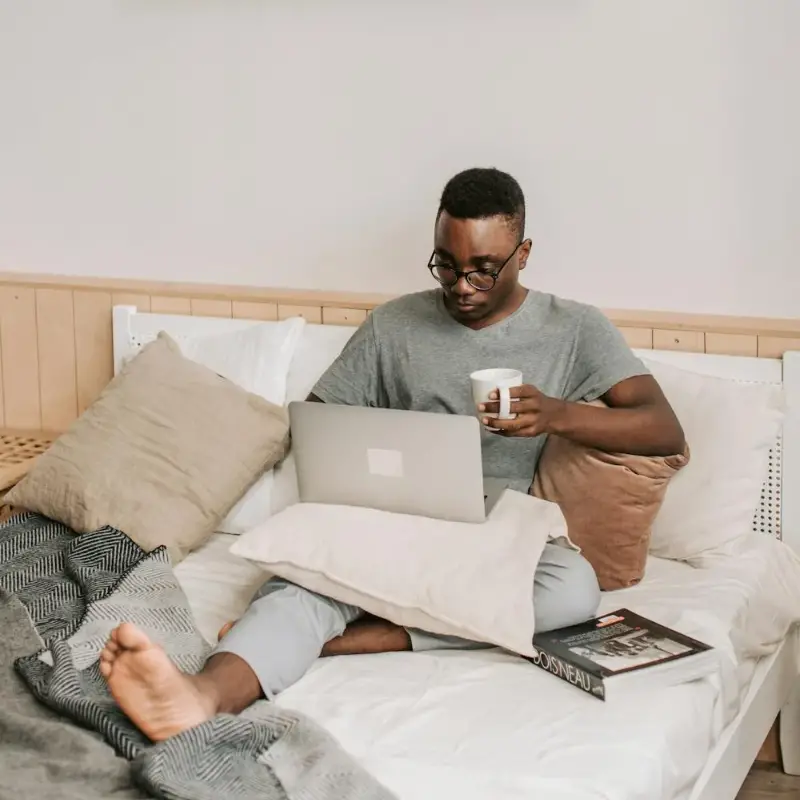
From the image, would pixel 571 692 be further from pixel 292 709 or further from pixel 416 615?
pixel 292 709

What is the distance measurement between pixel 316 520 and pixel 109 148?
1.37 meters

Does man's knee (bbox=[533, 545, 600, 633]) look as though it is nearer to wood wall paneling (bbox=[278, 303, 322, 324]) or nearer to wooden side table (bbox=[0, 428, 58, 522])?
wood wall paneling (bbox=[278, 303, 322, 324])

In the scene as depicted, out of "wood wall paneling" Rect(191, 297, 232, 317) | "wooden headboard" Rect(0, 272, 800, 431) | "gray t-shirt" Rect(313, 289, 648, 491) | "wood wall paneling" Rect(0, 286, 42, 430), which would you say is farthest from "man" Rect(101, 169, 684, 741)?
"wood wall paneling" Rect(0, 286, 42, 430)

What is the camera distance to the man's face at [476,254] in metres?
2.16

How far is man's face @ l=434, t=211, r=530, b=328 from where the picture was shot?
216cm

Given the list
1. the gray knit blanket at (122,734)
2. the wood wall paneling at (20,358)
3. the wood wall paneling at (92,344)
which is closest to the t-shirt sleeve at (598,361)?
the gray knit blanket at (122,734)

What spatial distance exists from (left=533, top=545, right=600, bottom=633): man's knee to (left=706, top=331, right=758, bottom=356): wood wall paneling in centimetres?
63

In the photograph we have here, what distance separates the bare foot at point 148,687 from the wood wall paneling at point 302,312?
4.09 ft

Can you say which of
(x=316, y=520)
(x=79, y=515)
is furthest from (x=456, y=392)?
(x=79, y=515)

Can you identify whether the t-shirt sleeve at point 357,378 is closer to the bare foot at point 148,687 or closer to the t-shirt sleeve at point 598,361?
the t-shirt sleeve at point 598,361

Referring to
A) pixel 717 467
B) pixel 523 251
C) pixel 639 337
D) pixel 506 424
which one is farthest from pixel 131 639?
pixel 639 337

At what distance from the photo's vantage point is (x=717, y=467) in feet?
7.50

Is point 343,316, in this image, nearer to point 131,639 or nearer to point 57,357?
point 57,357

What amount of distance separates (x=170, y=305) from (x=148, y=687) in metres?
1.44
